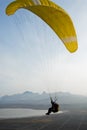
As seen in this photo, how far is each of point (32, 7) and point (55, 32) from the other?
3.60 m

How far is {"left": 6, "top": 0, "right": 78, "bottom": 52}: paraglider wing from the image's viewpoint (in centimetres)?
1769

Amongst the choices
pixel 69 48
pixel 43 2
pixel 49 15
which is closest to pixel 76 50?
pixel 69 48

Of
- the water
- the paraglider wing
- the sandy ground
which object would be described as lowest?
the sandy ground

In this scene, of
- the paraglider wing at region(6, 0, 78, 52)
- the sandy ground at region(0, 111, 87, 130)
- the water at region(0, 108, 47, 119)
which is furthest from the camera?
the water at region(0, 108, 47, 119)

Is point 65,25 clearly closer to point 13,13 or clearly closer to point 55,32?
point 55,32

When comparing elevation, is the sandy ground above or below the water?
below

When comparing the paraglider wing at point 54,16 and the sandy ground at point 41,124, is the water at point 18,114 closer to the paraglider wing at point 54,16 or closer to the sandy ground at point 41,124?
the sandy ground at point 41,124

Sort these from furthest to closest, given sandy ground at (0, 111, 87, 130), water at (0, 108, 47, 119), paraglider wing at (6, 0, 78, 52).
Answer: water at (0, 108, 47, 119)
sandy ground at (0, 111, 87, 130)
paraglider wing at (6, 0, 78, 52)

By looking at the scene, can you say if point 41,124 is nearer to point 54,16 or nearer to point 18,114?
point 54,16

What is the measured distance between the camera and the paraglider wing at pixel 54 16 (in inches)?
696

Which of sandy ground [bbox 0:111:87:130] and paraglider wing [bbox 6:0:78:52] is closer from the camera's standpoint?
paraglider wing [bbox 6:0:78:52]

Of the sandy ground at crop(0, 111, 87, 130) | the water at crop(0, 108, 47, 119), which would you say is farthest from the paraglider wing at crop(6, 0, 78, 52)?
the water at crop(0, 108, 47, 119)

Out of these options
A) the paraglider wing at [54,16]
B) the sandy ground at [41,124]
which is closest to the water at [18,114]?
the sandy ground at [41,124]

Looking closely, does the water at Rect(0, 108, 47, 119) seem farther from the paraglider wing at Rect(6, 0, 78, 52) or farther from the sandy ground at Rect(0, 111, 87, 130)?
the paraglider wing at Rect(6, 0, 78, 52)
